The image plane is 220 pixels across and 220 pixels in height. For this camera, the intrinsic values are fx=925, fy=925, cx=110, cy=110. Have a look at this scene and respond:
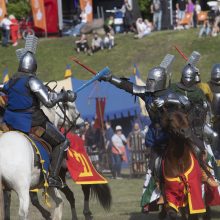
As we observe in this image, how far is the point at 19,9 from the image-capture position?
4366cm

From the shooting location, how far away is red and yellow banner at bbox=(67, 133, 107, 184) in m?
12.4

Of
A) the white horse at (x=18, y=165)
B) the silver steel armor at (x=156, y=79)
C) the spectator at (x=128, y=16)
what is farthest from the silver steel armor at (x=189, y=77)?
the spectator at (x=128, y=16)

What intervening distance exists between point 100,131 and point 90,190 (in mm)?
10159

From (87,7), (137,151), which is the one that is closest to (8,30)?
(87,7)

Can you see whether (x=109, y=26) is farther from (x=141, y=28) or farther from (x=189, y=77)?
(x=189, y=77)

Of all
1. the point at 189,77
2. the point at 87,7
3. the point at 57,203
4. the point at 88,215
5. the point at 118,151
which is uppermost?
the point at 189,77

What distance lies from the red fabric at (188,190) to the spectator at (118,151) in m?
11.5

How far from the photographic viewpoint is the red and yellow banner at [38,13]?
123ft

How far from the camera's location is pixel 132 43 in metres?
35.8

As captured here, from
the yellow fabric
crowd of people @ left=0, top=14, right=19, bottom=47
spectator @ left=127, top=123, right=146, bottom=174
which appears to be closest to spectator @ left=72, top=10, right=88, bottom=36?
crowd of people @ left=0, top=14, right=19, bottom=47

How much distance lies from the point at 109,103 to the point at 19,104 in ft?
43.9

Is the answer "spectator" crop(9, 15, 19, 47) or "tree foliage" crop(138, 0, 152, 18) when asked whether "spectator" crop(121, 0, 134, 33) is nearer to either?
"spectator" crop(9, 15, 19, 47)

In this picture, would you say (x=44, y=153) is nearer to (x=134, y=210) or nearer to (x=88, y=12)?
(x=134, y=210)

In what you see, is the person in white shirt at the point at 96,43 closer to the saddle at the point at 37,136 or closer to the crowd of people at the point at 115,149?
the crowd of people at the point at 115,149
